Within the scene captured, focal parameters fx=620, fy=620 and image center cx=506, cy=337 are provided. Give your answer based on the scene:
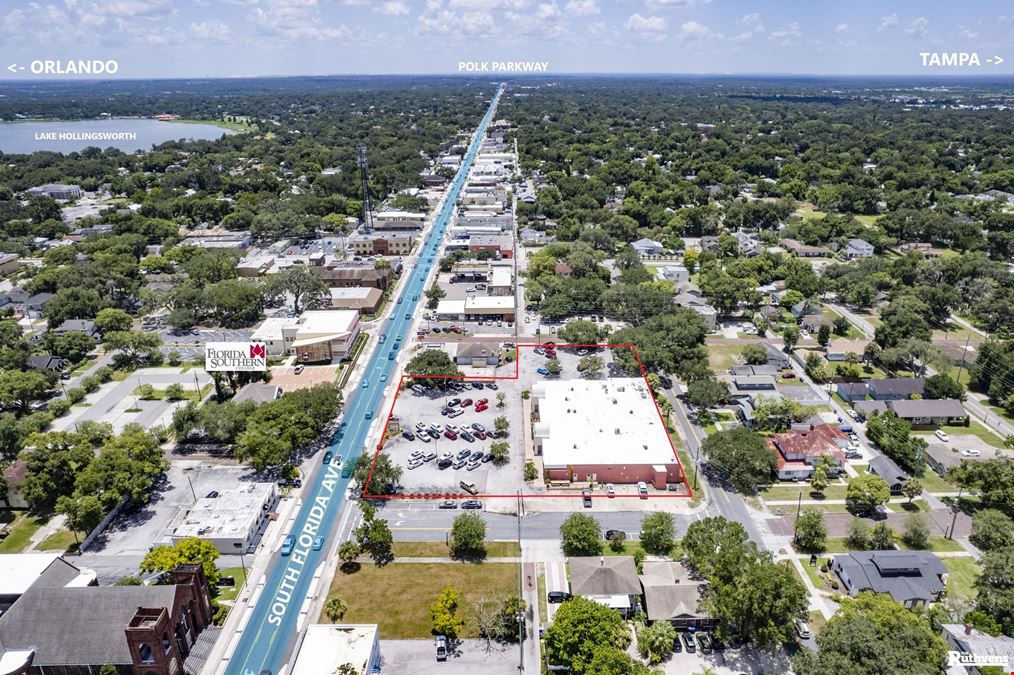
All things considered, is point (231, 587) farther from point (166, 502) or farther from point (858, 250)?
point (858, 250)

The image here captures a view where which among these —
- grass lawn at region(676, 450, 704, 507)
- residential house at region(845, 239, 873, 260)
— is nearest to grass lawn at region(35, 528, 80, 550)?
grass lawn at region(676, 450, 704, 507)

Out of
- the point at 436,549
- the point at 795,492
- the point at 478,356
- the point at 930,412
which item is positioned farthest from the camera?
the point at 478,356

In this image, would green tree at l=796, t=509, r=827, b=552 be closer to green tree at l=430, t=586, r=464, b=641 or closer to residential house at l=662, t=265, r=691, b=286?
green tree at l=430, t=586, r=464, b=641

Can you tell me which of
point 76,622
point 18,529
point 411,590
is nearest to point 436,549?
point 411,590

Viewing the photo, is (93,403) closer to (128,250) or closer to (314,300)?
(314,300)

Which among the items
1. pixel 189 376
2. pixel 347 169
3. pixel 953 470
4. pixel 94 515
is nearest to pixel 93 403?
pixel 189 376
